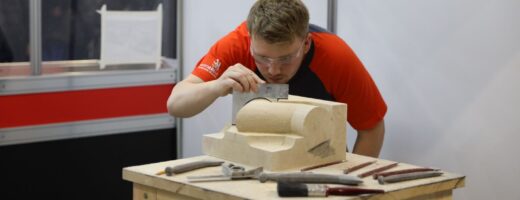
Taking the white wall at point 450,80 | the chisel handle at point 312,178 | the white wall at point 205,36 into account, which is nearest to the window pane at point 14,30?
the white wall at point 205,36

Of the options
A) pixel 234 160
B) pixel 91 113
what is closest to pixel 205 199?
pixel 234 160

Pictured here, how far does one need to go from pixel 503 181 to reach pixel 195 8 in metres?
1.74

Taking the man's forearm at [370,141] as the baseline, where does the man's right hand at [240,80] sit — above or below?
above

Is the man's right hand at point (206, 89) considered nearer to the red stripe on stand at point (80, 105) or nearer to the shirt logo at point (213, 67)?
the shirt logo at point (213, 67)

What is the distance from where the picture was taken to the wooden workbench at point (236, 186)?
1723 millimetres

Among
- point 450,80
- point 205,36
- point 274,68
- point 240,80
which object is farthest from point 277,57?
point 205,36

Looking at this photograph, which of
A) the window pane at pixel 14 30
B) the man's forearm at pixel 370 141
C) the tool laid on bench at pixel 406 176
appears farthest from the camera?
the window pane at pixel 14 30

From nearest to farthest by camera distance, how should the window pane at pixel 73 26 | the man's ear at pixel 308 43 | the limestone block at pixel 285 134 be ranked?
the limestone block at pixel 285 134
the man's ear at pixel 308 43
the window pane at pixel 73 26

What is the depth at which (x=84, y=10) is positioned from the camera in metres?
3.55

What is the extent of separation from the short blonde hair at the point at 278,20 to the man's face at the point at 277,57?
19mm

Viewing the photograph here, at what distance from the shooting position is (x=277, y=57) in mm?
2135

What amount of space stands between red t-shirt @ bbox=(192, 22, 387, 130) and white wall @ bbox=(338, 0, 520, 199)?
0.23 metres

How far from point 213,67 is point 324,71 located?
1.11 ft

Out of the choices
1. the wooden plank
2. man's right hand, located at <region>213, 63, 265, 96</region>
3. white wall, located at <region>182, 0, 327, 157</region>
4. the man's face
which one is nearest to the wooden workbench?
the wooden plank
